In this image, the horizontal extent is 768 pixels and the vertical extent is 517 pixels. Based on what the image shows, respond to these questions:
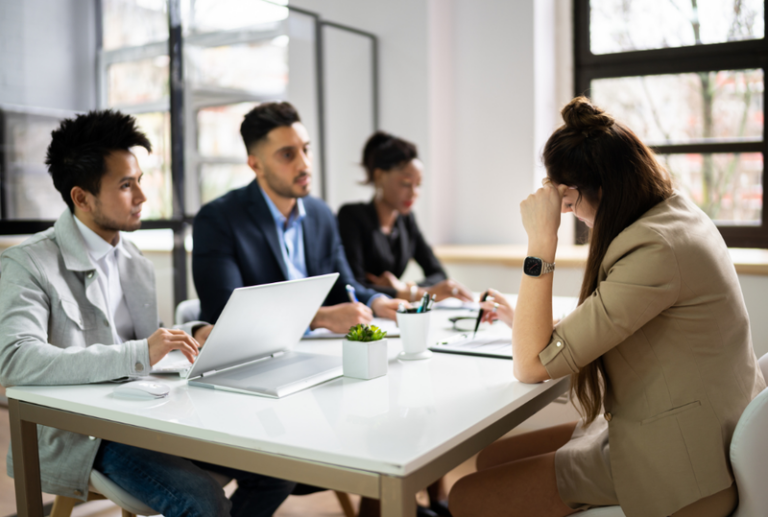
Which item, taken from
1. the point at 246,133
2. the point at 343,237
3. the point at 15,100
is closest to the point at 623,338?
the point at 246,133

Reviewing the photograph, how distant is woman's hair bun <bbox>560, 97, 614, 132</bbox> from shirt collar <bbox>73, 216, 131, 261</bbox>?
1141 millimetres

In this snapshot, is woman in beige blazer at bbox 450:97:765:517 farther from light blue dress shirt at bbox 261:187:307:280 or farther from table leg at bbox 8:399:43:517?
light blue dress shirt at bbox 261:187:307:280

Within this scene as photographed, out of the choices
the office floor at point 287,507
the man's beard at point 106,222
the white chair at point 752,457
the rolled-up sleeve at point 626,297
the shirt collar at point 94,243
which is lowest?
the office floor at point 287,507

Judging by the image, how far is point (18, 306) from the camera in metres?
1.38

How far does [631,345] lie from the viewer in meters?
1.24

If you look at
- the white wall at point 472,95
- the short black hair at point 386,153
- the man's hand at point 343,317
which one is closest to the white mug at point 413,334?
the man's hand at point 343,317

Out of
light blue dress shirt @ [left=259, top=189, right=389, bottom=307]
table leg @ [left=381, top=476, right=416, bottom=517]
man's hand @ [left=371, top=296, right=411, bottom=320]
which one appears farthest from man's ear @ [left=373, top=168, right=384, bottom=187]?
table leg @ [left=381, top=476, right=416, bottom=517]

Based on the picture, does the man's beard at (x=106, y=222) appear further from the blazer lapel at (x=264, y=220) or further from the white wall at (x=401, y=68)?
the white wall at (x=401, y=68)

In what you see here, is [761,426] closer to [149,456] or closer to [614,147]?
[614,147]

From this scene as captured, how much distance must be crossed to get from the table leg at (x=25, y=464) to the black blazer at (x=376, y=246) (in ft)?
4.89

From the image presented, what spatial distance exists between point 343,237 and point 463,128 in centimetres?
154

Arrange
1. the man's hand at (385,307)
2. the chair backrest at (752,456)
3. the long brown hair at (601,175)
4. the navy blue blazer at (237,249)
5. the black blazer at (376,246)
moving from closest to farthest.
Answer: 1. the chair backrest at (752,456)
2. the long brown hair at (601,175)
3. the navy blue blazer at (237,249)
4. the man's hand at (385,307)
5. the black blazer at (376,246)

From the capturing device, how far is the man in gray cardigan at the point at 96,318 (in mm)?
1341

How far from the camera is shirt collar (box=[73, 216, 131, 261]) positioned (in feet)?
5.38
